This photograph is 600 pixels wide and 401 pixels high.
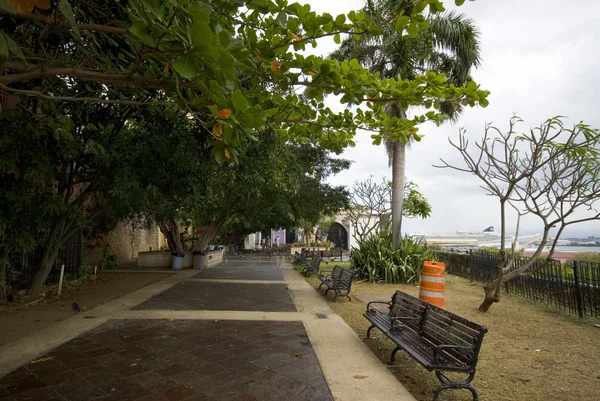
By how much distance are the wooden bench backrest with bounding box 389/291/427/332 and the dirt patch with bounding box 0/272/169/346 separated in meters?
5.34

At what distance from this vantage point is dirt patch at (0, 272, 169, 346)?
554 centimetres

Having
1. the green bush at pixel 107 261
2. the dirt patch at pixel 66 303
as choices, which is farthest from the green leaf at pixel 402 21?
the green bush at pixel 107 261

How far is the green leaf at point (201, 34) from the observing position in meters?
1.86

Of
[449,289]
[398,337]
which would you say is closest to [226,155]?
[398,337]

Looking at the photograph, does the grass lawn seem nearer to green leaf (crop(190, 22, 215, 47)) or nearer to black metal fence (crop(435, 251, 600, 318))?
black metal fence (crop(435, 251, 600, 318))

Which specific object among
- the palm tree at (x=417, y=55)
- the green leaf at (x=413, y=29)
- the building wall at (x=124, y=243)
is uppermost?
the palm tree at (x=417, y=55)

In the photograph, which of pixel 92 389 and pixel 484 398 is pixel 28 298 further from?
pixel 484 398

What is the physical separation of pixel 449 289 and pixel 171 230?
1137cm

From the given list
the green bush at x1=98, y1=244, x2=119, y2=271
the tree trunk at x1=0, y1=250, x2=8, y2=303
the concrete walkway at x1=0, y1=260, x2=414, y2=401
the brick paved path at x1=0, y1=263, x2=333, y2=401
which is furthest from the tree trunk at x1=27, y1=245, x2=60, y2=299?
the green bush at x1=98, y1=244, x2=119, y2=271

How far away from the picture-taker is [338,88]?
3537mm

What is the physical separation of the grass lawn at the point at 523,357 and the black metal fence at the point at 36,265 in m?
7.02

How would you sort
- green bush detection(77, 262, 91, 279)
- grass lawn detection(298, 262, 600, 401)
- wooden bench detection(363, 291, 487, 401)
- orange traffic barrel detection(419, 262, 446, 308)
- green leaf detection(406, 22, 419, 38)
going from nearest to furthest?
green leaf detection(406, 22, 419, 38)
wooden bench detection(363, 291, 487, 401)
grass lawn detection(298, 262, 600, 401)
orange traffic barrel detection(419, 262, 446, 308)
green bush detection(77, 262, 91, 279)

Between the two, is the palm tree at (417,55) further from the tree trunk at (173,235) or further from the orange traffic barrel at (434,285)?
the tree trunk at (173,235)

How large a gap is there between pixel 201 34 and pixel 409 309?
4226 mm
